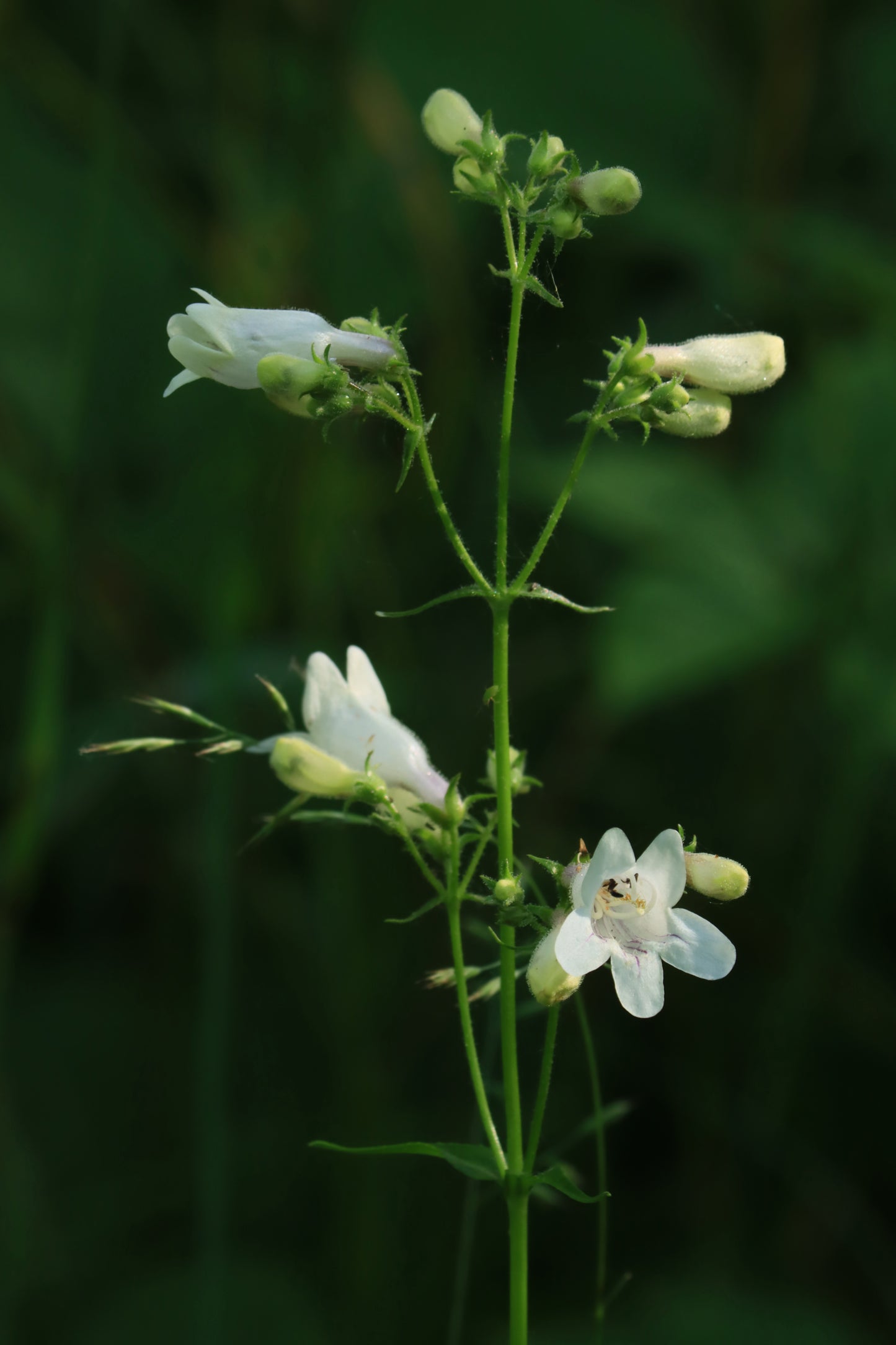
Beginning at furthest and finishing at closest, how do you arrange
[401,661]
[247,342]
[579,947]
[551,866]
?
1. [401,661]
2. [247,342]
3. [551,866]
4. [579,947]

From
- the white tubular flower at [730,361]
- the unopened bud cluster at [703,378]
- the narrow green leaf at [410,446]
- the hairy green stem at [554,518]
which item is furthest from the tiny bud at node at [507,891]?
the white tubular flower at [730,361]

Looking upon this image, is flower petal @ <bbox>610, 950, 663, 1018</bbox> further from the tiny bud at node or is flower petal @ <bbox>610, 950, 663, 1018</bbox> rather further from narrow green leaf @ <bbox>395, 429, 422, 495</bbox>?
narrow green leaf @ <bbox>395, 429, 422, 495</bbox>

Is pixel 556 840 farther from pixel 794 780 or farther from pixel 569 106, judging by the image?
pixel 569 106

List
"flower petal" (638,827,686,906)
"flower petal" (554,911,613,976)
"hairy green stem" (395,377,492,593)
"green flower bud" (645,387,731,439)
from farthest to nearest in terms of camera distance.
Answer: "green flower bud" (645,387,731,439) < "hairy green stem" (395,377,492,593) < "flower petal" (638,827,686,906) < "flower petal" (554,911,613,976)

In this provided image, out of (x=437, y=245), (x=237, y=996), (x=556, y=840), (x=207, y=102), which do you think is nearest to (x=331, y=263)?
(x=437, y=245)

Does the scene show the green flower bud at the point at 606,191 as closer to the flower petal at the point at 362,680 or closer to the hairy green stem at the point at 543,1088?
the flower petal at the point at 362,680

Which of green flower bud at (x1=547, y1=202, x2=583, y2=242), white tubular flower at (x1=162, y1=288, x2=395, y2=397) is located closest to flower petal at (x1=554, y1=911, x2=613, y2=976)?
white tubular flower at (x1=162, y1=288, x2=395, y2=397)

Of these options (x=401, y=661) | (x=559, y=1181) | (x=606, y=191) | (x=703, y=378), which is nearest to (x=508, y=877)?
(x=559, y=1181)

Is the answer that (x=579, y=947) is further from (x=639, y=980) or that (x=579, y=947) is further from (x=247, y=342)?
(x=247, y=342)
